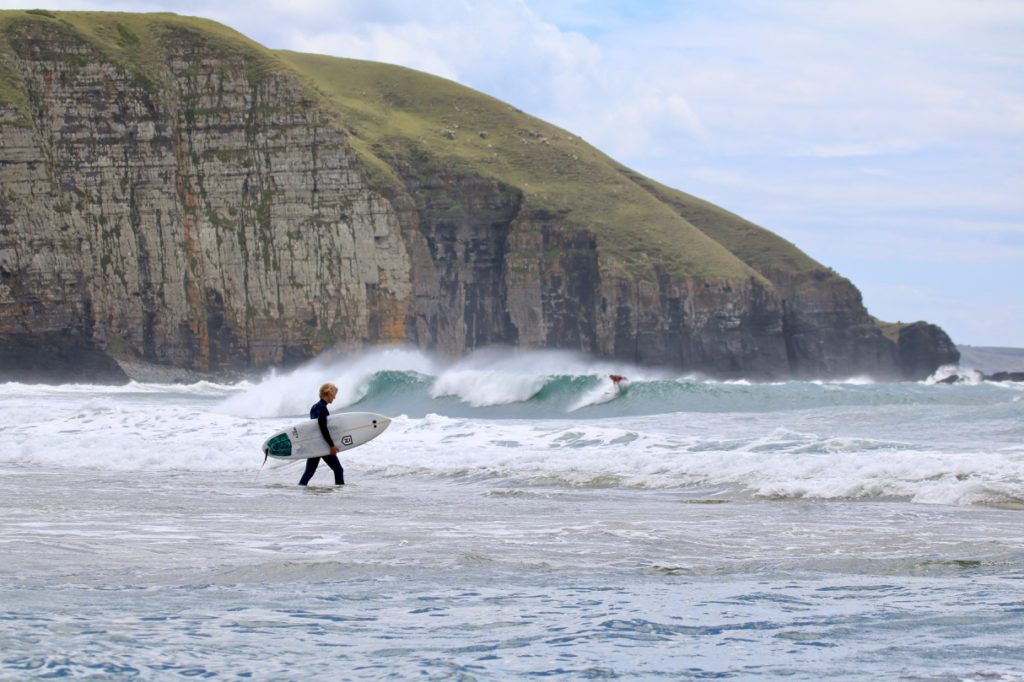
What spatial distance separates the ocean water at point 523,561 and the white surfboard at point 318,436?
1.58 ft

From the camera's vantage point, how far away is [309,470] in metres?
14.1

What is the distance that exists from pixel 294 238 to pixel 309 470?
217ft

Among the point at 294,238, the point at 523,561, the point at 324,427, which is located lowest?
the point at 523,561

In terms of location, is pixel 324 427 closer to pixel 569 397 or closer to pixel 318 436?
pixel 318 436

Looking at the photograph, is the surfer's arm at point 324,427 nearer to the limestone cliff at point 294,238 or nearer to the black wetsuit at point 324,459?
the black wetsuit at point 324,459

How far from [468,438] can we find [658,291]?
254ft

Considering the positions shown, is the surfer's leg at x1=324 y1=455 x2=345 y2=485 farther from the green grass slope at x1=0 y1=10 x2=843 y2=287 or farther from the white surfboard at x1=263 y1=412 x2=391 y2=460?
the green grass slope at x1=0 y1=10 x2=843 y2=287

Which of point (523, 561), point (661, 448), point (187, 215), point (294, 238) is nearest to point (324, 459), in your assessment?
point (661, 448)

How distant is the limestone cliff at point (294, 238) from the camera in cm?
7169

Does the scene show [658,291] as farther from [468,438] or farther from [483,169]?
[468,438]

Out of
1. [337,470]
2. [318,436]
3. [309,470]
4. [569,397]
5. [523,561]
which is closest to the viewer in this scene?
[523,561]

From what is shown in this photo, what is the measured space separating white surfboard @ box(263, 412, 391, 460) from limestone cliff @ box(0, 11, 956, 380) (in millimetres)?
57044

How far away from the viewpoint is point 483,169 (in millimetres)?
98250

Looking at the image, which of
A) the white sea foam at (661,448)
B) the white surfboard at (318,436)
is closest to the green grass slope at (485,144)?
the white sea foam at (661,448)
